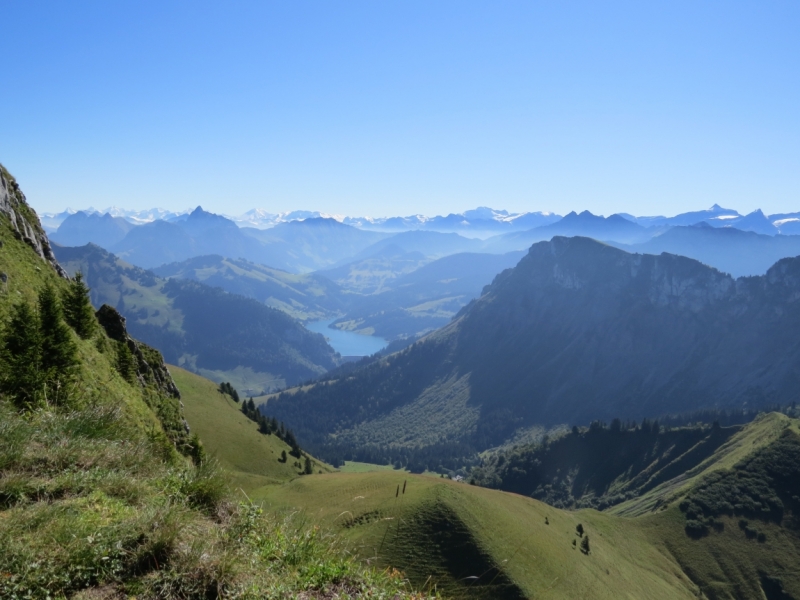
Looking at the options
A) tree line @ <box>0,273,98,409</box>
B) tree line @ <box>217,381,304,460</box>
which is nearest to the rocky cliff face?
tree line @ <box>0,273,98,409</box>

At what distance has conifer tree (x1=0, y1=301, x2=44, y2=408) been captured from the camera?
518 inches

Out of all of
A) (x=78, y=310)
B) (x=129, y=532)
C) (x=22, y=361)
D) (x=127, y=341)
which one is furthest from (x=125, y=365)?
(x=129, y=532)

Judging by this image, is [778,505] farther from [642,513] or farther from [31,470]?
[31,470]

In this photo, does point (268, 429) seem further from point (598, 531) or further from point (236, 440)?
point (598, 531)

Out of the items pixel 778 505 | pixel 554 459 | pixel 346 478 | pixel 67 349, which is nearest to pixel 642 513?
pixel 778 505

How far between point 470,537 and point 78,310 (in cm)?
4333

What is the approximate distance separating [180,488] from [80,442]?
2.20 metres

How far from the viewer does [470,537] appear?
5075cm

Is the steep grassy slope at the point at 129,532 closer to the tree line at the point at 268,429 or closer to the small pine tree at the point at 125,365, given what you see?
the small pine tree at the point at 125,365

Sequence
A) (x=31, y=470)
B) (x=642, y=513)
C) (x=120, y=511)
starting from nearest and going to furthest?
(x=120, y=511)
(x=31, y=470)
(x=642, y=513)

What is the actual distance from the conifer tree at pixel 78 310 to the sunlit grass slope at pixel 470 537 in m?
21.0

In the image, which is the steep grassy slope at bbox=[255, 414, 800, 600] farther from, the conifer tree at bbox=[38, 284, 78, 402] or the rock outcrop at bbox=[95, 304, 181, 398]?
the rock outcrop at bbox=[95, 304, 181, 398]

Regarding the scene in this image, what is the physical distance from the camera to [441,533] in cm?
5084

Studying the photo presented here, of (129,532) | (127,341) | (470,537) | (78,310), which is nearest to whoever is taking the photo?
(129,532)
